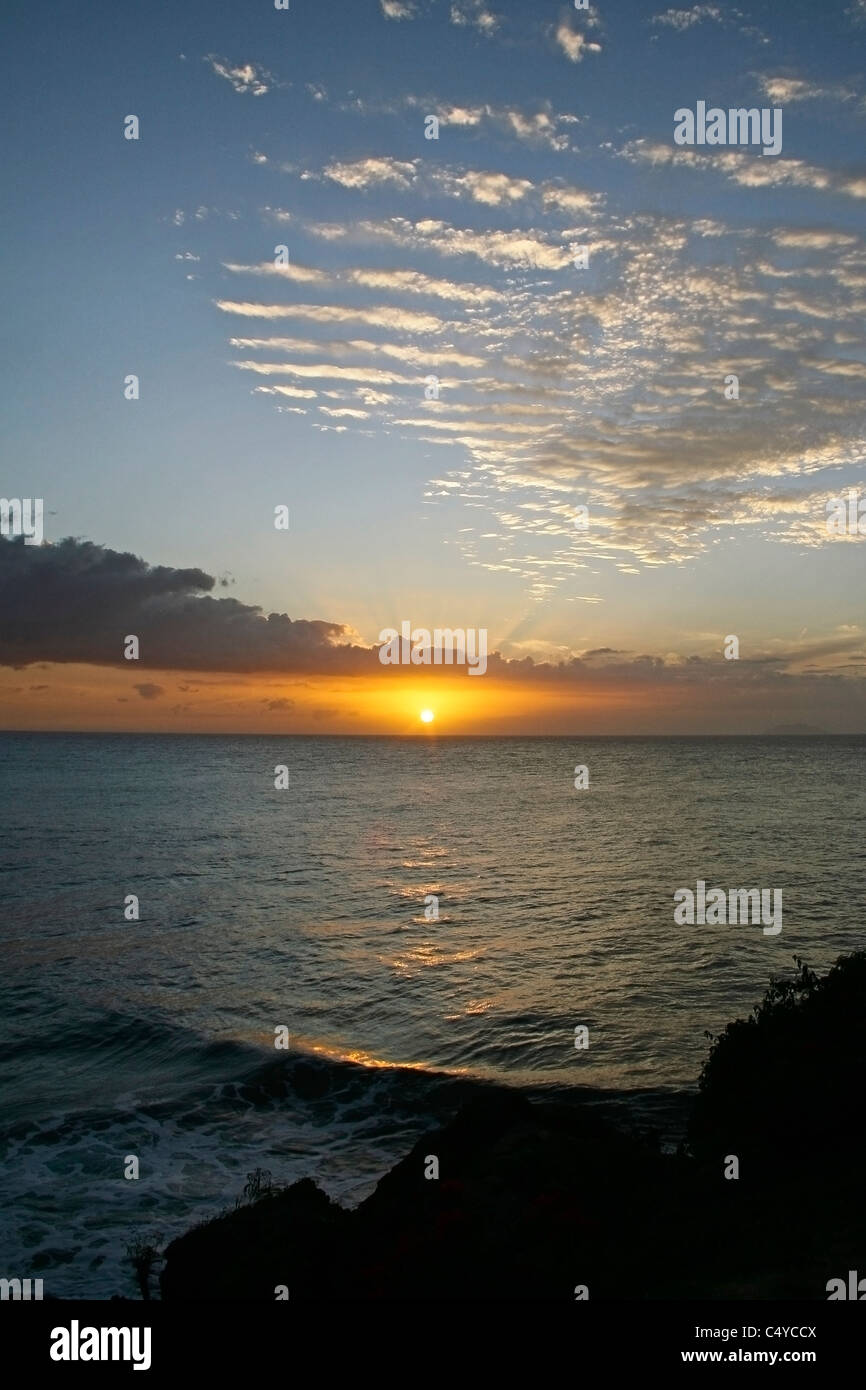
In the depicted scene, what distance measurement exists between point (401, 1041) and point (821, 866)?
129ft

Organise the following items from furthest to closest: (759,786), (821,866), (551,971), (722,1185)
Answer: (759,786) → (821,866) → (551,971) → (722,1185)

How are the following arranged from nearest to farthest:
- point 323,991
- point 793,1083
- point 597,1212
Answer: point 597,1212 < point 793,1083 < point 323,991

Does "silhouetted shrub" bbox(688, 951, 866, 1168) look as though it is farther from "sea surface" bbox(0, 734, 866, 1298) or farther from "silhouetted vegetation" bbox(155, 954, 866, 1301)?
"sea surface" bbox(0, 734, 866, 1298)

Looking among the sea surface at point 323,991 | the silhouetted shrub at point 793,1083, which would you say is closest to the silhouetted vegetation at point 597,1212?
the silhouetted shrub at point 793,1083

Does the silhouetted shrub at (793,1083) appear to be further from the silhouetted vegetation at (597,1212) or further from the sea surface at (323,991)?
the sea surface at (323,991)

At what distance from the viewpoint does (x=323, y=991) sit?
33.1 metres

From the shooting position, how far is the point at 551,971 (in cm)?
3506

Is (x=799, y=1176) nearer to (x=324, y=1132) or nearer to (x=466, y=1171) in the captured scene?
(x=466, y=1171)

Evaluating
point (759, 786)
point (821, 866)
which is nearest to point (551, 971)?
point (821, 866)

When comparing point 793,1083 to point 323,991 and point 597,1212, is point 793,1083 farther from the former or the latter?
point 323,991

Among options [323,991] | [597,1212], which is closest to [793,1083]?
[597,1212]

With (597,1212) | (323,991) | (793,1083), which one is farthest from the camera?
(323,991)

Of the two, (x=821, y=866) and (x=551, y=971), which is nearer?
(x=551, y=971)

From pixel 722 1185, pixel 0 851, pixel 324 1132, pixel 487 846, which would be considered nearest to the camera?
pixel 722 1185
